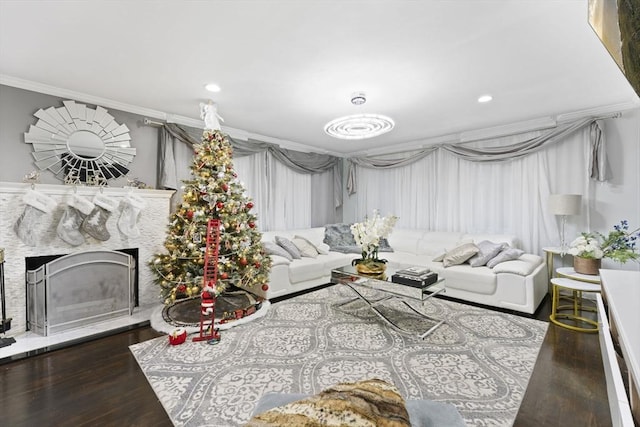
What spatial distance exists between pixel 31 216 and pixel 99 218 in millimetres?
522

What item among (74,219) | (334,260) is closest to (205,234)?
(74,219)

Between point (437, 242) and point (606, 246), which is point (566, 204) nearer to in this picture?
point (606, 246)

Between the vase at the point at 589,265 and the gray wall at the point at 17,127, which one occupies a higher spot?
the gray wall at the point at 17,127

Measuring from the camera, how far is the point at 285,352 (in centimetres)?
254

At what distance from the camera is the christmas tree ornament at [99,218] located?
10.2 feet

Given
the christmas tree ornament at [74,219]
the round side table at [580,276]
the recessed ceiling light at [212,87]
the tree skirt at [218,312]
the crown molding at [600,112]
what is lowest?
the tree skirt at [218,312]

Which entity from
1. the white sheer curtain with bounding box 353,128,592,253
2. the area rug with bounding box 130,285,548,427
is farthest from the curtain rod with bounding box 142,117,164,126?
the white sheer curtain with bounding box 353,128,592,253

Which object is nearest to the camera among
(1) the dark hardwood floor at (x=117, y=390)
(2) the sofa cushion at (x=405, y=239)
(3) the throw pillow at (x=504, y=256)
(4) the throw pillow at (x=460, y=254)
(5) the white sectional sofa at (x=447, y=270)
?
(1) the dark hardwood floor at (x=117, y=390)

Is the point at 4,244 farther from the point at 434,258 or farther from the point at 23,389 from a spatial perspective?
the point at 434,258

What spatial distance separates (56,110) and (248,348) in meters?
3.18

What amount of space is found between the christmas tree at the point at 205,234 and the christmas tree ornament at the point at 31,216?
3.49 ft

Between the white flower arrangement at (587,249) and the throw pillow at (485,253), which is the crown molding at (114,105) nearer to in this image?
the throw pillow at (485,253)

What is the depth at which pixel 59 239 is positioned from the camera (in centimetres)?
304

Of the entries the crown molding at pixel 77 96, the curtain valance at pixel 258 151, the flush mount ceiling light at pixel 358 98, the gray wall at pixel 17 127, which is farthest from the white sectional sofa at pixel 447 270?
the gray wall at pixel 17 127
